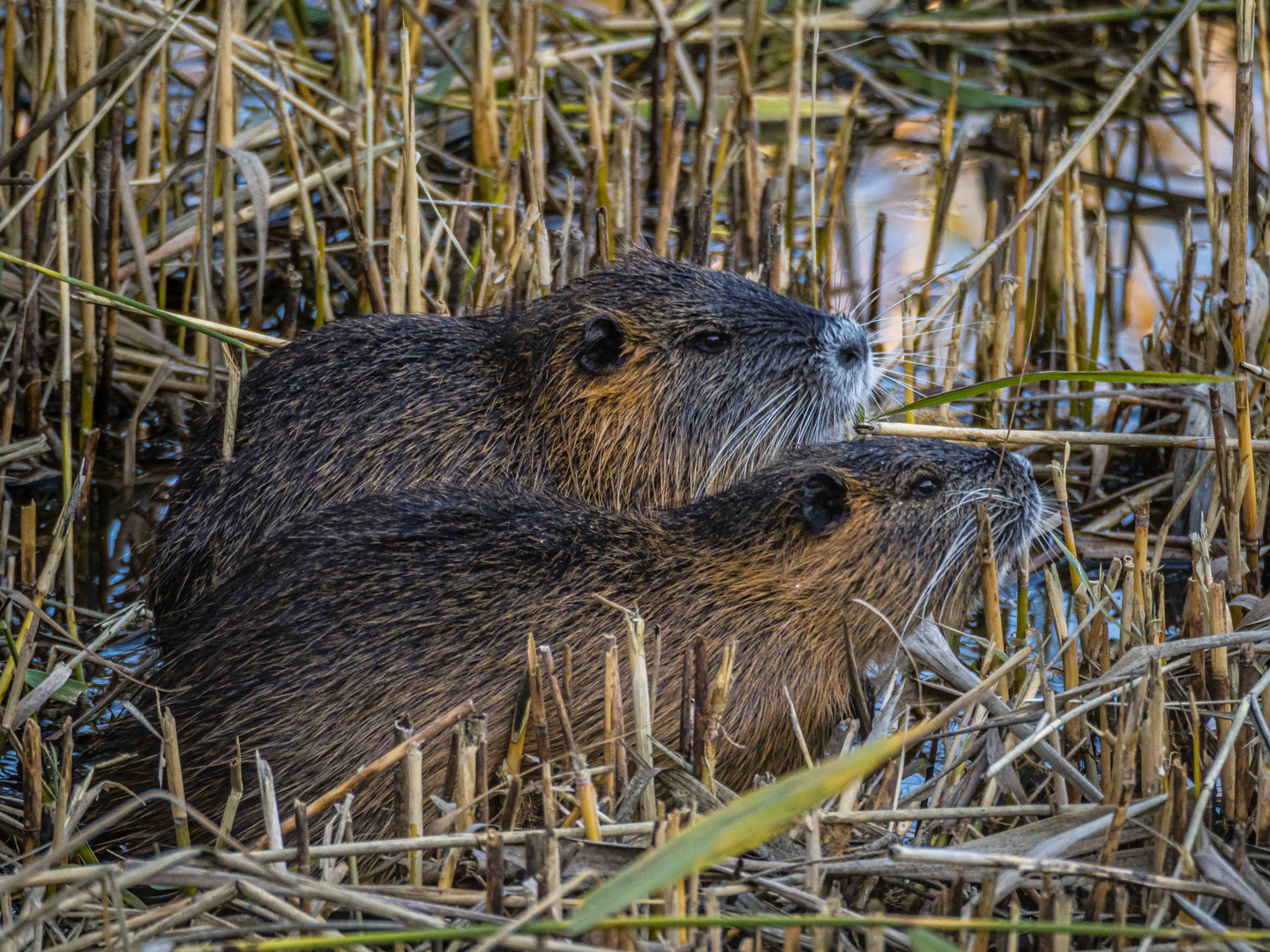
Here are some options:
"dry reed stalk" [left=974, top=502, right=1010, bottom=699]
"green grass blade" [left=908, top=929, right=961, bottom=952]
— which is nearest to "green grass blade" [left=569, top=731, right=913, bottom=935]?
"green grass blade" [left=908, top=929, right=961, bottom=952]

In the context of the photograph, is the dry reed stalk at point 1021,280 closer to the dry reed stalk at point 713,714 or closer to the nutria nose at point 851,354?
the nutria nose at point 851,354

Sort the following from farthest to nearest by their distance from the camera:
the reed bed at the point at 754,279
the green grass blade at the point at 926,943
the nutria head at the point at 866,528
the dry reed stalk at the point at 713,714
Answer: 1. the nutria head at the point at 866,528
2. the dry reed stalk at the point at 713,714
3. the reed bed at the point at 754,279
4. the green grass blade at the point at 926,943

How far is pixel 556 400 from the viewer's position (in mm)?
3414

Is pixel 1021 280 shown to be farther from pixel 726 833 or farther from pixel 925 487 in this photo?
pixel 726 833

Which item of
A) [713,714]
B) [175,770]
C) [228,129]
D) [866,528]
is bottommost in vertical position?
[175,770]

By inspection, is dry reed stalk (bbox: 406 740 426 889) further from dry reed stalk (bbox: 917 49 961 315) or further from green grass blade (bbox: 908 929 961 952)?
dry reed stalk (bbox: 917 49 961 315)

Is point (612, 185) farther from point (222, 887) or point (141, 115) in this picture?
point (222, 887)

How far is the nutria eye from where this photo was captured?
292cm

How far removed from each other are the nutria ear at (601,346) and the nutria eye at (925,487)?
0.83 meters

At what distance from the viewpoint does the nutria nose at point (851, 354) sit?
3.53 metres

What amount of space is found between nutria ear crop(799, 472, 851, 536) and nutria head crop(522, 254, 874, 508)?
0.65 m

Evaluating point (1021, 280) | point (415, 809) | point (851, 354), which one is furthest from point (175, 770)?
point (1021, 280)

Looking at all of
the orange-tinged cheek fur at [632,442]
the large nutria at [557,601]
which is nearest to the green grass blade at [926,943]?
the large nutria at [557,601]

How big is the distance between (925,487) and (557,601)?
756 mm
